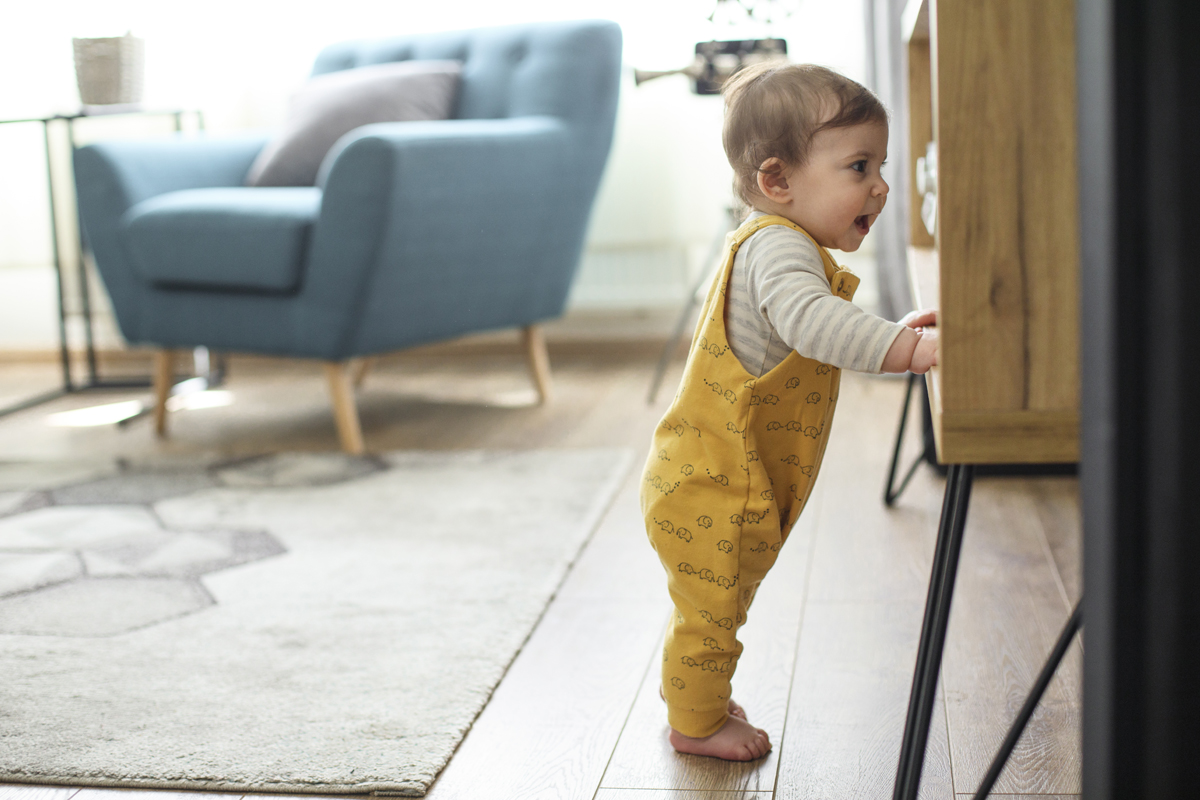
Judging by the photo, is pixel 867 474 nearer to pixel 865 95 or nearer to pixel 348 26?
pixel 865 95

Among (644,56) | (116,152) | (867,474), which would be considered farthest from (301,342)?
(644,56)

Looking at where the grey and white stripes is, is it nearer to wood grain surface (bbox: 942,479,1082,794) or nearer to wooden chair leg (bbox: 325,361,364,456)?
wood grain surface (bbox: 942,479,1082,794)

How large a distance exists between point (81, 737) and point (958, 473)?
31.0 inches

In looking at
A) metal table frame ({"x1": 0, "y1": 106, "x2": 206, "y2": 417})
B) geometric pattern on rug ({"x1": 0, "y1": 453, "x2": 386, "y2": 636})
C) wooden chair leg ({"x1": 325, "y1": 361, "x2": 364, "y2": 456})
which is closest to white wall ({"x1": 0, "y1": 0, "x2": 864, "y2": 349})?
metal table frame ({"x1": 0, "y1": 106, "x2": 206, "y2": 417})

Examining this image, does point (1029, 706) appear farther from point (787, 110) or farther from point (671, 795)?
point (787, 110)

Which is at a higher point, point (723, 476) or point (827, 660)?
point (723, 476)

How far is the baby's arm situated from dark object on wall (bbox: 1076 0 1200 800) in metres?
0.32

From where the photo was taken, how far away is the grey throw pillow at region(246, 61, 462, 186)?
231 cm

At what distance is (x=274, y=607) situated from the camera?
1291 mm

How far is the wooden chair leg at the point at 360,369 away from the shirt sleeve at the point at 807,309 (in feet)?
6.40

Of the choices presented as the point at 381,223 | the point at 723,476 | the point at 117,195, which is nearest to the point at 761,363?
the point at 723,476

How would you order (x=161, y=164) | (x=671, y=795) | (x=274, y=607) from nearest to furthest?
(x=671, y=795)
(x=274, y=607)
(x=161, y=164)

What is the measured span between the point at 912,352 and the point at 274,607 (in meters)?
0.87

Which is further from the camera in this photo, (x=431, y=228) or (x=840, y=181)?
(x=431, y=228)
